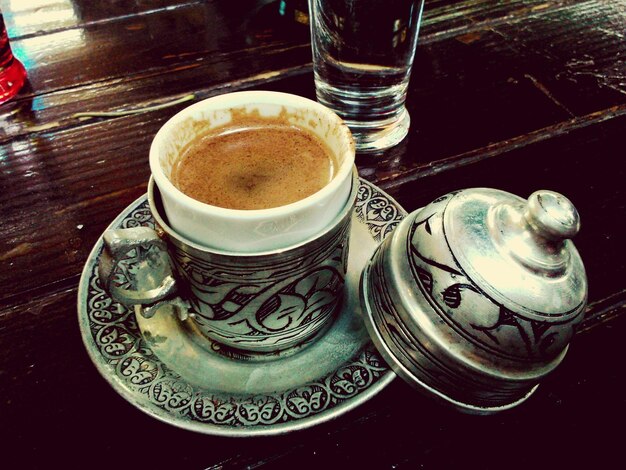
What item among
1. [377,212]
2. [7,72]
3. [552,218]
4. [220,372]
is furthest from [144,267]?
[7,72]

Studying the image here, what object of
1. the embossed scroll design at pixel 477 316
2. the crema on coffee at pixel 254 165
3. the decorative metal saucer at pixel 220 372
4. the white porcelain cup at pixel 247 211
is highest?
the white porcelain cup at pixel 247 211

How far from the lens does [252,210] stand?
53cm

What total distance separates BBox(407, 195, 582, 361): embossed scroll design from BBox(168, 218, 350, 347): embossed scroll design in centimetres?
11

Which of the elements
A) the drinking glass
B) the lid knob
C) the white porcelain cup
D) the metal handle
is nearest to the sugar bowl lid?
the lid knob

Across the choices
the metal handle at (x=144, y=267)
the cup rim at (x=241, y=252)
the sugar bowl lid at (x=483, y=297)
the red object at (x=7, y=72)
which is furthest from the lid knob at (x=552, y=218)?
the red object at (x=7, y=72)

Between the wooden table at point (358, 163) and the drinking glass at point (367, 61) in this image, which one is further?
the drinking glass at point (367, 61)

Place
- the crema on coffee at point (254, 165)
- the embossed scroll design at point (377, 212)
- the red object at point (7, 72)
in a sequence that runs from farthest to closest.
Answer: the red object at point (7, 72) → the embossed scroll design at point (377, 212) → the crema on coffee at point (254, 165)

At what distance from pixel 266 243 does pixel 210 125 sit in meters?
0.23

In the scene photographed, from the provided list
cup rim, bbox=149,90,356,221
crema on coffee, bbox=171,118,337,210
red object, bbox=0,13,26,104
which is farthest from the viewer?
red object, bbox=0,13,26,104

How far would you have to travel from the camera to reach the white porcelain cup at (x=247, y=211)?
477 mm

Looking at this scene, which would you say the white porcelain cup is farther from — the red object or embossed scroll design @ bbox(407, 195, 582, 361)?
the red object

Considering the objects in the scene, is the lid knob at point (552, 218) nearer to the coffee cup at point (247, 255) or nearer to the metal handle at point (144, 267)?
the coffee cup at point (247, 255)

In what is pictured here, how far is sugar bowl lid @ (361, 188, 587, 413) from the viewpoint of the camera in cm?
50

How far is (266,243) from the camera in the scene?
0.50m
